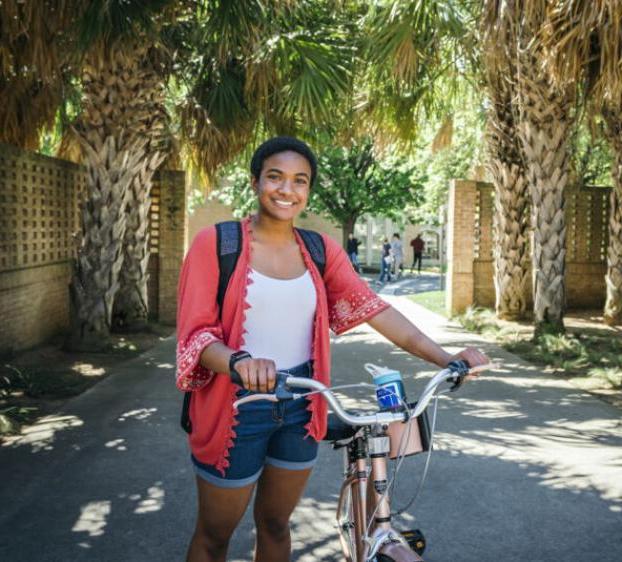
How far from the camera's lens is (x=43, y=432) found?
Answer: 20.0ft

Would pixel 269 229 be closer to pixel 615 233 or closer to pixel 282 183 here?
pixel 282 183

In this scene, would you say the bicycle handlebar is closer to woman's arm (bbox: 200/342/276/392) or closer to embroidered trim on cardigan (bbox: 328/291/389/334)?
woman's arm (bbox: 200/342/276/392)

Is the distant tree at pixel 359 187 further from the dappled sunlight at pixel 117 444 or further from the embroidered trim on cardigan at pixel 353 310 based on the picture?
the embroidered trim on cardigan at pixel 353 310

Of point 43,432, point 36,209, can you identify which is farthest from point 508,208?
point 43,432

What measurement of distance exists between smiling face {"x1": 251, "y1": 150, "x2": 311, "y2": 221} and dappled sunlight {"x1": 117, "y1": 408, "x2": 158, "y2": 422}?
14.5 feet

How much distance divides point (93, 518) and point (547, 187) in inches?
354

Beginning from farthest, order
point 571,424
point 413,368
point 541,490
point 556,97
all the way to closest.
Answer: point 556,97 < point 413,368 < point 571,424 < point 541,490

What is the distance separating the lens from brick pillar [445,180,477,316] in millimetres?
14812

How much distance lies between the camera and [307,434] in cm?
261

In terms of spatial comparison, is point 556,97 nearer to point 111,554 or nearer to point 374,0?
point 374,0

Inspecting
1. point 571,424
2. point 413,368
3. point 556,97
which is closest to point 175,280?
point 413,368

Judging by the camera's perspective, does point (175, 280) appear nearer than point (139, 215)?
No

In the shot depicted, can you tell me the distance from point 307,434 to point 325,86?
7.85 meters

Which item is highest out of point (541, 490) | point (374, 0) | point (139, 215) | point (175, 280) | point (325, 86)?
point (374, 0)
